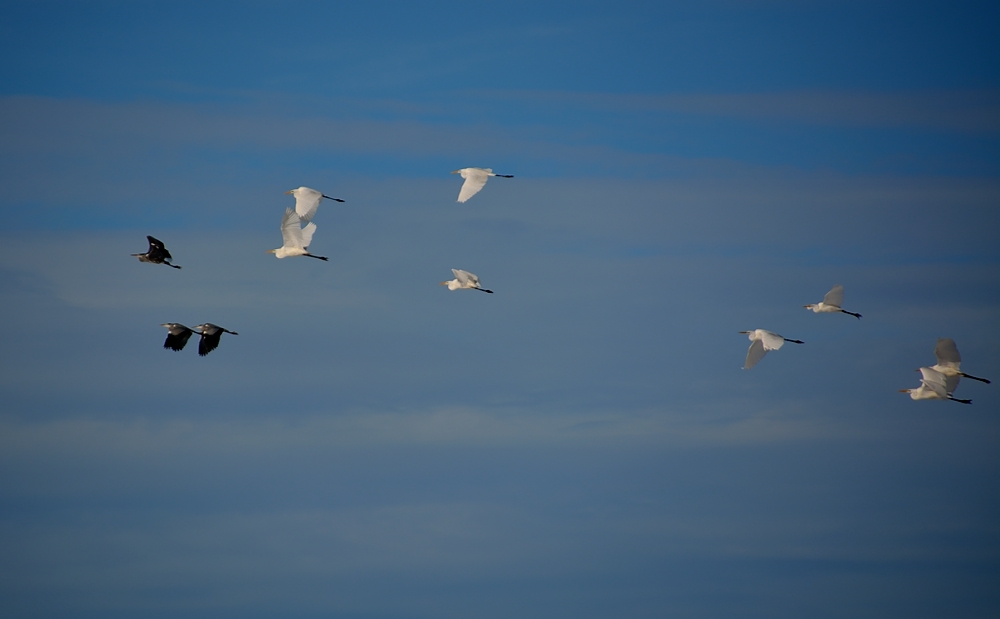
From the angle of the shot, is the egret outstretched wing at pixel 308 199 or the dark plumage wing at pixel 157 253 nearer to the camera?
the dark plumage wing at pixel 157 253

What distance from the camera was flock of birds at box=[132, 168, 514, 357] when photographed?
2250 inches

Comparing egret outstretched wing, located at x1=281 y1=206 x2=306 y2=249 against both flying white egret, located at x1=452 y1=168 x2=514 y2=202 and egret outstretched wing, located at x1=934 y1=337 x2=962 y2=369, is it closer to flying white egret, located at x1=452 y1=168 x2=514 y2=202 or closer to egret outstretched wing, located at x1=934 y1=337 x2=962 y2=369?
flying white egret, located at x1=452 y1=168 x2=514 y2=202

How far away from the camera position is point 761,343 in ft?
213

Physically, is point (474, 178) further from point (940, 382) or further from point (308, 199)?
point (940, 382)

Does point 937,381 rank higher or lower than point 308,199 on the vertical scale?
lower

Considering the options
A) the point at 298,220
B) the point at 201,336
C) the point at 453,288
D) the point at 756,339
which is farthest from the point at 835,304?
the point at 201,336

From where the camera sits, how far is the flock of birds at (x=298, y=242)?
57.2 metres

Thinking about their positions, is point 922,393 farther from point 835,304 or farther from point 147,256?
point 147,256

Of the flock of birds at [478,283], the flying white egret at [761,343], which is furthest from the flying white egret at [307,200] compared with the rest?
the flying white egret at [761,343]

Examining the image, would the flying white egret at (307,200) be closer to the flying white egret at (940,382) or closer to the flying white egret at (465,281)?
the flying white egret at (465,281)

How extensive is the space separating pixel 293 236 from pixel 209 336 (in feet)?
Answer: 24.7

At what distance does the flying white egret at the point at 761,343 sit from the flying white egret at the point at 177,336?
2387cm

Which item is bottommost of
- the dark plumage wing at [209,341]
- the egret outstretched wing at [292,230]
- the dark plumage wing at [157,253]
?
the dark plumage wing at [209,341]

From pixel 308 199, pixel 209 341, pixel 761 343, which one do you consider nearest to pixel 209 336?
pixel 209 341
